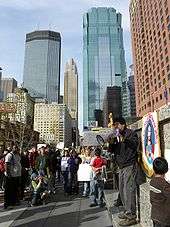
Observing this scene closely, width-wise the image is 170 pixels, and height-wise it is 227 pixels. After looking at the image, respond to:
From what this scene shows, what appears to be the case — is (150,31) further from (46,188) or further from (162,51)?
(46,188)

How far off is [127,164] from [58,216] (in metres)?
3.68

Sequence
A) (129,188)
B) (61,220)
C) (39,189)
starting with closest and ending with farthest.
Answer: (129,188), (61,220), (39,189)

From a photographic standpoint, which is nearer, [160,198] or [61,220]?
[160,198]

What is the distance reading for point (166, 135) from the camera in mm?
4359

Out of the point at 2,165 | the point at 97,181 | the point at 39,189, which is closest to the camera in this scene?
the point at 97,181

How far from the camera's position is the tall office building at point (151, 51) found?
71.1 meters

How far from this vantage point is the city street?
737 cm

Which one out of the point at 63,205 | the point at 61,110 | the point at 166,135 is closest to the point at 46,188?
the point at 63,205

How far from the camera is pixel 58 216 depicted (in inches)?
322

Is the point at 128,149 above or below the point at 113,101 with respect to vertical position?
below

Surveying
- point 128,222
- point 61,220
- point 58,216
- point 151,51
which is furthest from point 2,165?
point 151,51

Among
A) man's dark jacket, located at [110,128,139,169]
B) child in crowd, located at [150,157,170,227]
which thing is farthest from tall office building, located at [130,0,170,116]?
child in crowd, located at [150,157,170,227]

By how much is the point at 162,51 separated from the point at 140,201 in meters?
72.2

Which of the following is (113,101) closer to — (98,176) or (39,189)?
(39,189)
